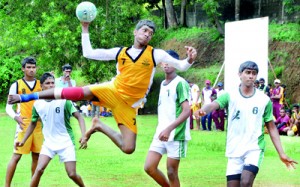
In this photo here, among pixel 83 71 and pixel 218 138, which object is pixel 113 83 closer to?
pixel 218 138

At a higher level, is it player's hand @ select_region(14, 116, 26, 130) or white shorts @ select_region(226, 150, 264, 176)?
player's hand @ select_region(14, 116, 26, 130)

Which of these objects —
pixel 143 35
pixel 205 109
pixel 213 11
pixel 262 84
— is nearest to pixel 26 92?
pixel 143 35

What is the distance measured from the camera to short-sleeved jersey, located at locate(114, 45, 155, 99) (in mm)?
9383

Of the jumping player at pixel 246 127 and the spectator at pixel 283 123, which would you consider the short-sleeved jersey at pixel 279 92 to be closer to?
the spectator at pixel 283 123

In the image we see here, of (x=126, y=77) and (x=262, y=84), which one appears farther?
(x=262, y=84)

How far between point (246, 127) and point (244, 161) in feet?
1.45

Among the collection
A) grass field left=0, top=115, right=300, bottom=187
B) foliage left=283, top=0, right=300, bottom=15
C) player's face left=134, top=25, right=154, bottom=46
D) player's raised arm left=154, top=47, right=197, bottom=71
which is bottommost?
grass field left=0, top=115, right=300, bottom=187

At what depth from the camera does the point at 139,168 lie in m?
15.3

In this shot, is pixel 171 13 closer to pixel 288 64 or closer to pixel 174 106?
pixel 288 64

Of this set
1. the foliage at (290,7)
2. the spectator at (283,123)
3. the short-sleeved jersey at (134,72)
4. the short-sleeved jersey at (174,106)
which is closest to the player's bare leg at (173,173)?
the short-sleeved jersey at (174,106)

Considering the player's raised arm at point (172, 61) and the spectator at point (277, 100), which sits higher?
the player's raised arm at point (172, 61)

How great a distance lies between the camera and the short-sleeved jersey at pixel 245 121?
875 cm

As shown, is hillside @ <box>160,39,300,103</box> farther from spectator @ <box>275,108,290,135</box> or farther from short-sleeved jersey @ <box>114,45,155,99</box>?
short-sleeved jersey @ <box>114,45,155,99</box>

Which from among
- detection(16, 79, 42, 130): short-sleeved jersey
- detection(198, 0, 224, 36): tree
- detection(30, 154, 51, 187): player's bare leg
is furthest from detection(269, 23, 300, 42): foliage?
detection(30, 154, 51, 187): player's bare leg
